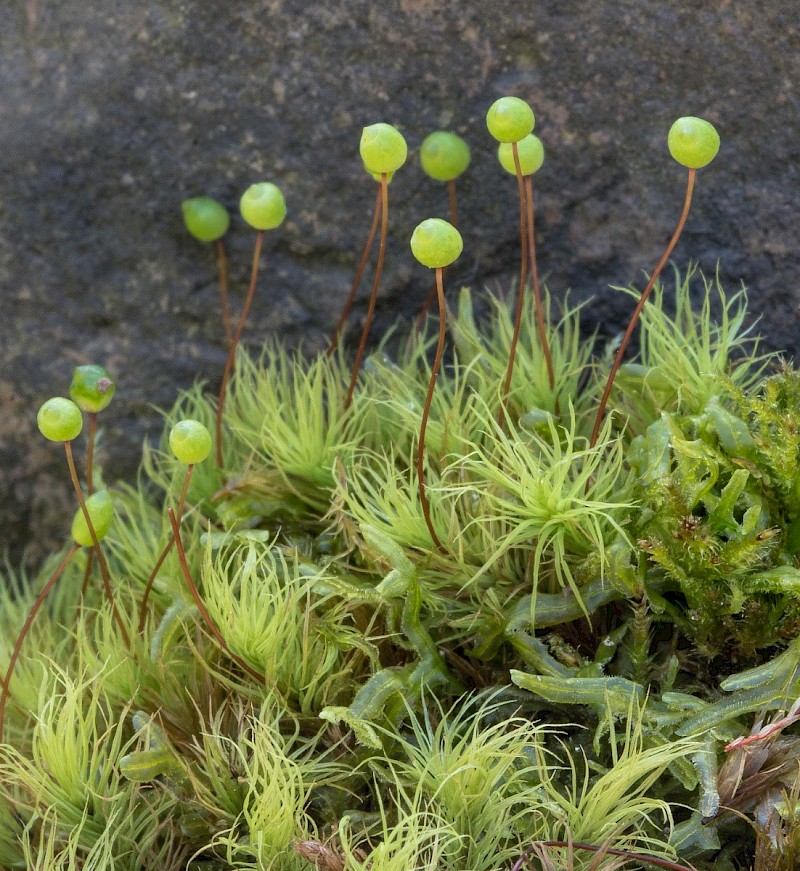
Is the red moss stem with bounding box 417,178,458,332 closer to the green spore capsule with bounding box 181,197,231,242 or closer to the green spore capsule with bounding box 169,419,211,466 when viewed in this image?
the green spore capsule with bounding box 181,197,231,242

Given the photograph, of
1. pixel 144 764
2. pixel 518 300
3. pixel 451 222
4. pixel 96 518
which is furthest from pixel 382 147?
pixel 144 764

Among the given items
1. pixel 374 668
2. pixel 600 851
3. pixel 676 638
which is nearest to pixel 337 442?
pixel 374 668

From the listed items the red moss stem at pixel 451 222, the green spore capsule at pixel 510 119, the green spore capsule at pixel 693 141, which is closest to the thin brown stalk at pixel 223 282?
the red moss stem at pixel 451 222

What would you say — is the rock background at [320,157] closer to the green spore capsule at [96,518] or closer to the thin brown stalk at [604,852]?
the green spore capsule at [96,518]

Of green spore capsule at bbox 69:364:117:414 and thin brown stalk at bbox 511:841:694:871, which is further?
green spore capsule at bbox 69:364:117:414

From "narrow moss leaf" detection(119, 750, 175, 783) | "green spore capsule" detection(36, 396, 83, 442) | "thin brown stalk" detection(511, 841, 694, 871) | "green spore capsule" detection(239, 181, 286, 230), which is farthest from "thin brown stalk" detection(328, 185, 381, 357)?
"thin brown stalk" detection(511, 841, 694, 871)
